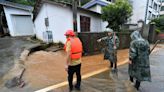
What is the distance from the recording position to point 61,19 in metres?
10.6

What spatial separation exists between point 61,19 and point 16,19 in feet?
27.4

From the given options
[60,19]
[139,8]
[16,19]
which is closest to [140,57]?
[60,19]

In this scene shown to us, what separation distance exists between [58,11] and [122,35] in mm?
4796

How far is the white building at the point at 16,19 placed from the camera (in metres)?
16.2

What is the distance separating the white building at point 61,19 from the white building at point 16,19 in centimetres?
384

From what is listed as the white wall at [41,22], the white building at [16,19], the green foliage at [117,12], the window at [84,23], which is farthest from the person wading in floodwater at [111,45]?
the white building at [16,19]

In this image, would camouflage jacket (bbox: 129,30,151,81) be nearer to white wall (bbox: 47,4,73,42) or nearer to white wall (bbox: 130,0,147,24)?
white wall (bbox: 47,4,73,42)

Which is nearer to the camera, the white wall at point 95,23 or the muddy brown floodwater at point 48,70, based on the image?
the muddy brown floodwater at point 48,70

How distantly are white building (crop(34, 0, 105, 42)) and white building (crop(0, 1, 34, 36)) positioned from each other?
3.84 meters

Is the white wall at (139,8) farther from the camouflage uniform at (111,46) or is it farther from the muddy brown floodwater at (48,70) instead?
the camouflage uniform at (111,46)

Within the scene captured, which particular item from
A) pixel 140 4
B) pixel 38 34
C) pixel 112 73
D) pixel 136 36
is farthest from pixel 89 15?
pixel 140 4

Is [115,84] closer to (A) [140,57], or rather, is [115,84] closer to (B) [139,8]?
(A) [140,57]

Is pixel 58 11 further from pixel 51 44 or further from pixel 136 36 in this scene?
pixel 136 36

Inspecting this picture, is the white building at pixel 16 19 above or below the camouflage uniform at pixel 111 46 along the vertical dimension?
above
